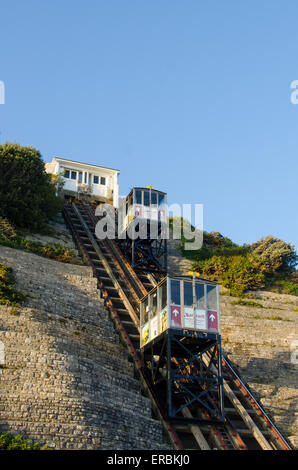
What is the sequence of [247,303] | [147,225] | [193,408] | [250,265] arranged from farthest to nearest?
[250,265] < [147,225] < [247,303] < [193,408]

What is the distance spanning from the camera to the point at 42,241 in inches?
1475

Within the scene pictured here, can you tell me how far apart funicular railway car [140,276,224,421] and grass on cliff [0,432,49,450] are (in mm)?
7707

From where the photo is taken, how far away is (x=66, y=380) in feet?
64.8

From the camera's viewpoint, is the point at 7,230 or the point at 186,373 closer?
the point at 186,373

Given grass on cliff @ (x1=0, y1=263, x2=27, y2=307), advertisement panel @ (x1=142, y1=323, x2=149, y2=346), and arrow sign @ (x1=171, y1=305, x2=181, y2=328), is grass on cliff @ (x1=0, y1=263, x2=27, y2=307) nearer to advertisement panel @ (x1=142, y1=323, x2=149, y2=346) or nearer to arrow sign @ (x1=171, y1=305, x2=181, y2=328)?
advertisement panel @ (x1=142, y1=323, x2=149, y2=346)

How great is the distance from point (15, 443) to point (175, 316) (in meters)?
9.84

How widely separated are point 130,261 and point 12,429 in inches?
A: 903

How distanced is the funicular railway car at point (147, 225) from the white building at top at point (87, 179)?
15412 millimetres

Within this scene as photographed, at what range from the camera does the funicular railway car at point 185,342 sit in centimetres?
2428

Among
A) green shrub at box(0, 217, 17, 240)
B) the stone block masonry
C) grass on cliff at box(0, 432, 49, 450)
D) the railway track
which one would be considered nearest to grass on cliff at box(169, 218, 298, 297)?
the railway track

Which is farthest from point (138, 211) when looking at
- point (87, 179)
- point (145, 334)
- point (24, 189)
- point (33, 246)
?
point (87, 179)

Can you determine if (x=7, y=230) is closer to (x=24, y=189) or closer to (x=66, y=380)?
(x=24, y=189)

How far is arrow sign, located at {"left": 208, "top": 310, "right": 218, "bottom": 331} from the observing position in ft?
82.6

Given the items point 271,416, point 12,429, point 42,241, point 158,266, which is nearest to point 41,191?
point 42,241
